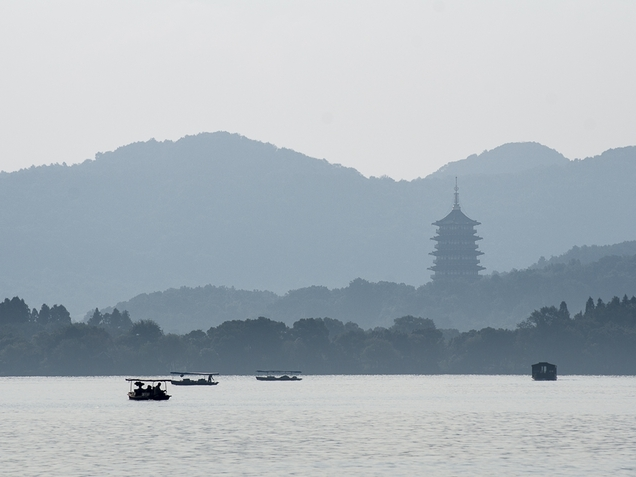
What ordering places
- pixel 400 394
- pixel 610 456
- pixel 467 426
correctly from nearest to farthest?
pixel 610 456 → pixel 467 426 → pixel 400 394

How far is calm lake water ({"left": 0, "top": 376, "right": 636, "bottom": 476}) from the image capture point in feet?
254

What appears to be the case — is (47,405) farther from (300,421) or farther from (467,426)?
(467,426)

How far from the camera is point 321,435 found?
327 ft

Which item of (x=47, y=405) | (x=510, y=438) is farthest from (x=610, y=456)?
(x=47, y=405)

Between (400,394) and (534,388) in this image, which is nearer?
(400,394)

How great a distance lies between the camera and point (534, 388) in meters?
193

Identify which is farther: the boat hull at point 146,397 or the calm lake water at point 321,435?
the boat hull at point 146,397

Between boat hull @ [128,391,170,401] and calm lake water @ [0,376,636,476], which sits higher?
boat hull @ [128,391,170,401]

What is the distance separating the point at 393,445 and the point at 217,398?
75.0 m

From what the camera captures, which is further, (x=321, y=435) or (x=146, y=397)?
(x=146, y=397)

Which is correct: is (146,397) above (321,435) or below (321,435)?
above

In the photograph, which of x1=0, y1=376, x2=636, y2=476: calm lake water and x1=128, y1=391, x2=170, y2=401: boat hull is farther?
x1=128, y1=391, x2=170, y2=401: boat hull

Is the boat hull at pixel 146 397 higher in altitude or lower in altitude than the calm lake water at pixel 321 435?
higher

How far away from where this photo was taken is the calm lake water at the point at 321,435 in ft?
254
